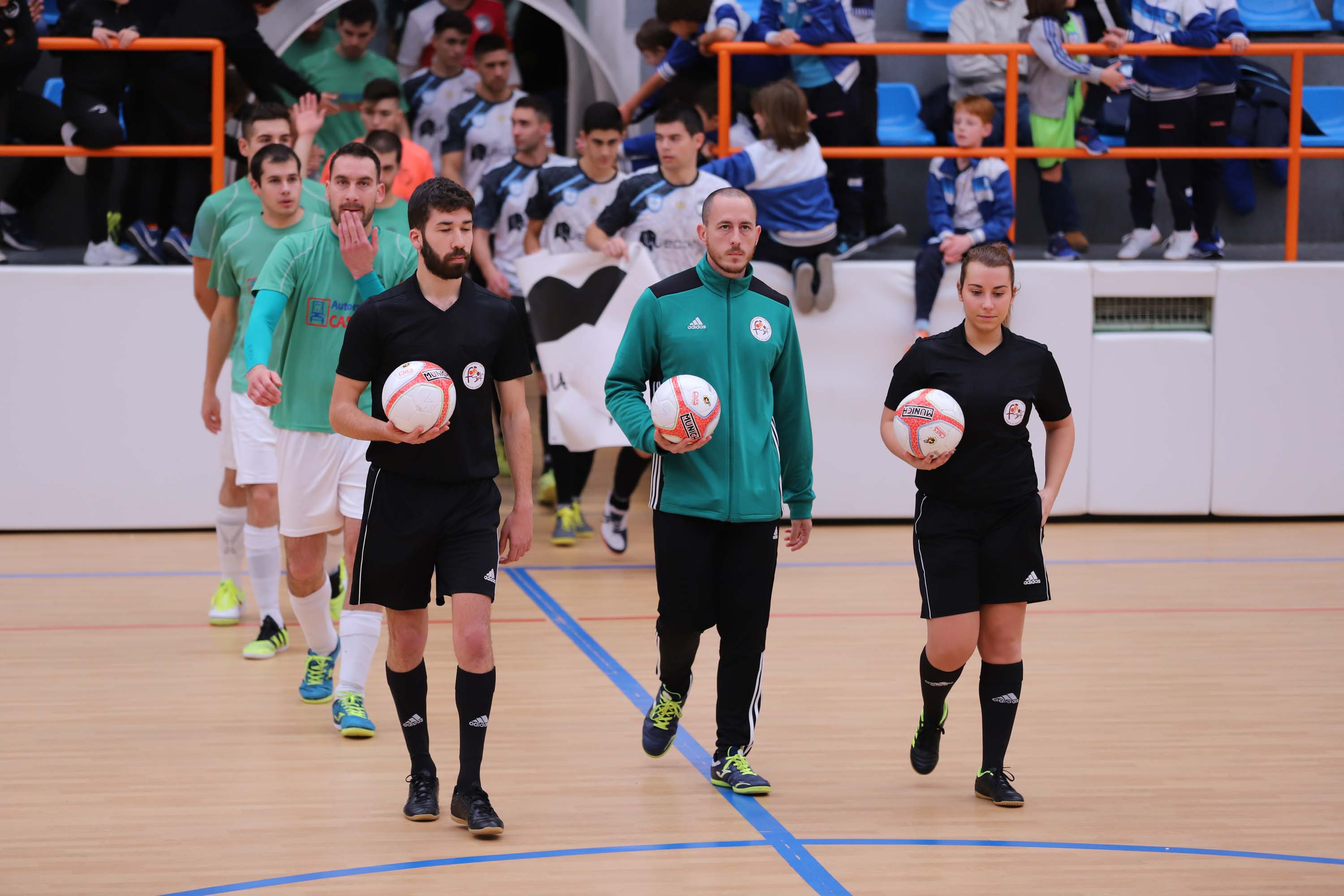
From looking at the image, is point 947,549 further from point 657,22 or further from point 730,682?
point 657,22

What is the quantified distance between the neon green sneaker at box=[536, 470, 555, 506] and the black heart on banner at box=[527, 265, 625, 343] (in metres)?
1.39

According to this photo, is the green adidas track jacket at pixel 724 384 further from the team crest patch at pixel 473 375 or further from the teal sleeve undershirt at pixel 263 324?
the teal sleeve undershirt at pixel 263 324

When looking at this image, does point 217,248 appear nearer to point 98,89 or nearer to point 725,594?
point 725,594

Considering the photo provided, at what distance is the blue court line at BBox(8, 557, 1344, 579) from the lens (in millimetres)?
8680

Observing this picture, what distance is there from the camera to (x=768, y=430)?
504 cm

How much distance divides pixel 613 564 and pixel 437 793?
13.9 ft

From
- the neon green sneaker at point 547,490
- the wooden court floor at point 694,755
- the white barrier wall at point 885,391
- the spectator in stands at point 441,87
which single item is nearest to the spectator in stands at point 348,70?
the spectator in stands at point 441,87

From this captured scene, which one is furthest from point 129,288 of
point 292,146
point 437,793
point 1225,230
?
point 1225,230

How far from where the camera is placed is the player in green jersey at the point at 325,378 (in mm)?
5598

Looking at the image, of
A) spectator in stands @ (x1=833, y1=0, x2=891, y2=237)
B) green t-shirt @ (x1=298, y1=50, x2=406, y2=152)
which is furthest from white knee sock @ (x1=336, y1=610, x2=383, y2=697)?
green t-shirt @ (x1=298, y1=50, x2=406, y2=152)

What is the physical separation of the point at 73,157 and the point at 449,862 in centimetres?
709

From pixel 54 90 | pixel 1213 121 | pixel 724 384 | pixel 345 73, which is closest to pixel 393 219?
pixel 724 384

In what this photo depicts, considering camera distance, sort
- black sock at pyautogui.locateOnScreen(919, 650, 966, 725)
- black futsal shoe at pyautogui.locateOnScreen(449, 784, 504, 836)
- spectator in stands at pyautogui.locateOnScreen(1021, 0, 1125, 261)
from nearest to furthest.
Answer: black futsal shoe at pyautogui.locateOnScreen(449, 784, 504, 836) < black sock at pyautogui.locateOnScreen(919, 650, 966, 725) < spectator in stands at pyautogui.locateOnScreen(1021, 0, 1125, 261)

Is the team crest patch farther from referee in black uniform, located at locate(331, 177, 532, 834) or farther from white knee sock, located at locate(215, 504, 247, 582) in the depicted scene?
white knee sock, located at locate(215, 504, 247, 582)
